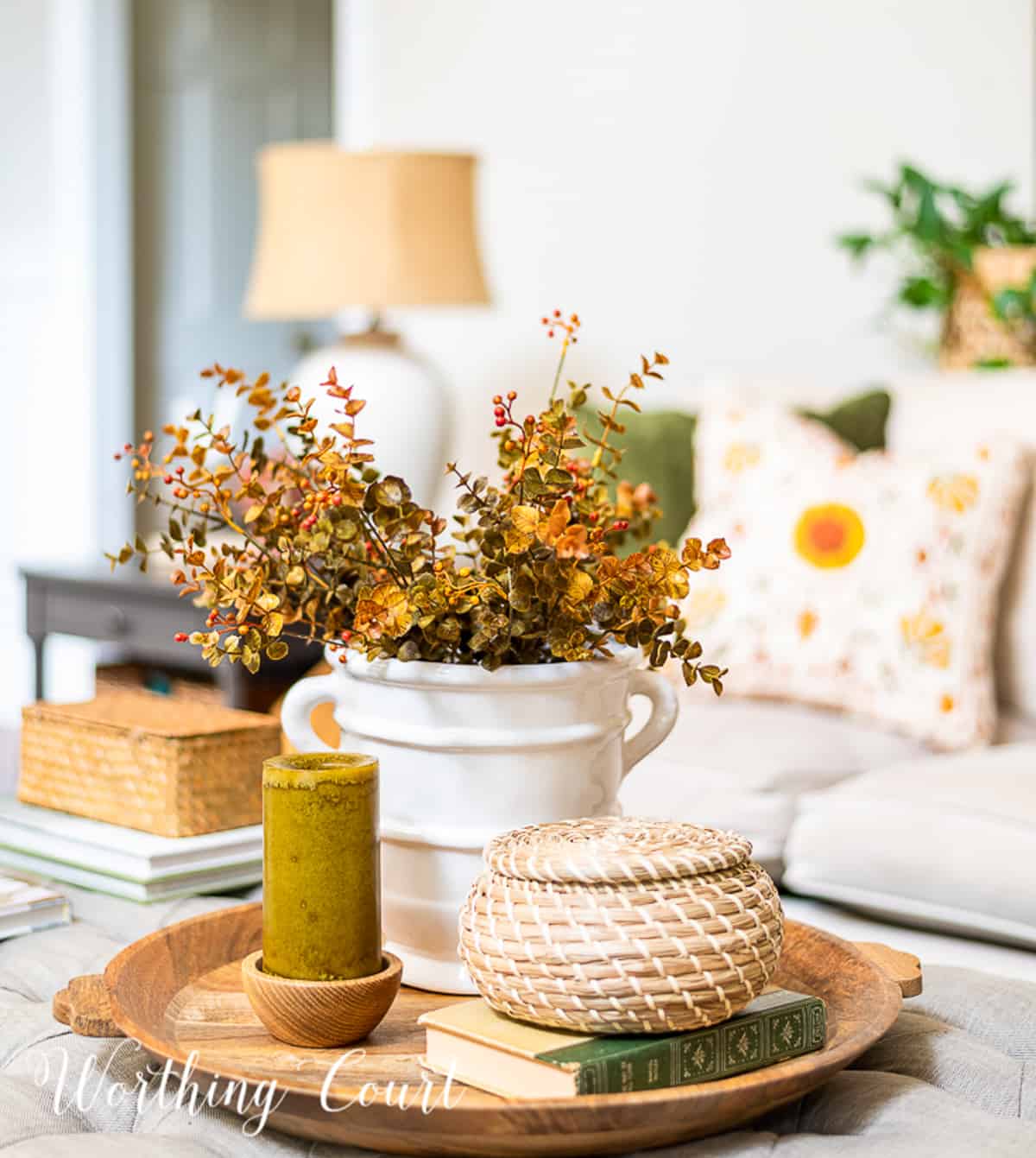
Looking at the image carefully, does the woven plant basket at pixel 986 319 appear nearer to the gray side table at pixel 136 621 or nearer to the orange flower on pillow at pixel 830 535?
the orange flower on pillow at pixel 830 535

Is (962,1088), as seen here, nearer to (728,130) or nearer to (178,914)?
(178,914)

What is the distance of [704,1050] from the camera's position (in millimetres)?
710

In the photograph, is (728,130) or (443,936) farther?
(728,130)

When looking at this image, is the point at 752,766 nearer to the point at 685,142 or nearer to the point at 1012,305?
the point at 1012,305

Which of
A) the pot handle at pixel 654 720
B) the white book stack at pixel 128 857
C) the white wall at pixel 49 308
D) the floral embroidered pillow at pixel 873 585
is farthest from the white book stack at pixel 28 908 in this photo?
the white wall at pixel 49 308

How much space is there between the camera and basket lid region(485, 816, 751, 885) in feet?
2.36

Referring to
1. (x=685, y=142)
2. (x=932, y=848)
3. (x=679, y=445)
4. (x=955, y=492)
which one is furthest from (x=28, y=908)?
(x=685, y=142)

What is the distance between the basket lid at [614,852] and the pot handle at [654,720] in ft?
0.62

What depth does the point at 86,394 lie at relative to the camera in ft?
13.2

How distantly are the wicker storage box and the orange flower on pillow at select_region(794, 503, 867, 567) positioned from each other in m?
0.85

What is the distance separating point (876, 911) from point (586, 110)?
2233 mm

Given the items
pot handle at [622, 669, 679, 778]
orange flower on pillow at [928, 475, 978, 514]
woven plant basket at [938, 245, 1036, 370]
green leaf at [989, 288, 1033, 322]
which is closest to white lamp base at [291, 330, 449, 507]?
woven plant basket at [938, 245, 1036, 370]

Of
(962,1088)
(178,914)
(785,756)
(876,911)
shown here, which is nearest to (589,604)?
(962,1088)

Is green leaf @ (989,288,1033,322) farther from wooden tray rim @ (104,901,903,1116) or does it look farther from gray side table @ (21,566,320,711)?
wooden tray rim @ (104,901,903,1116)
